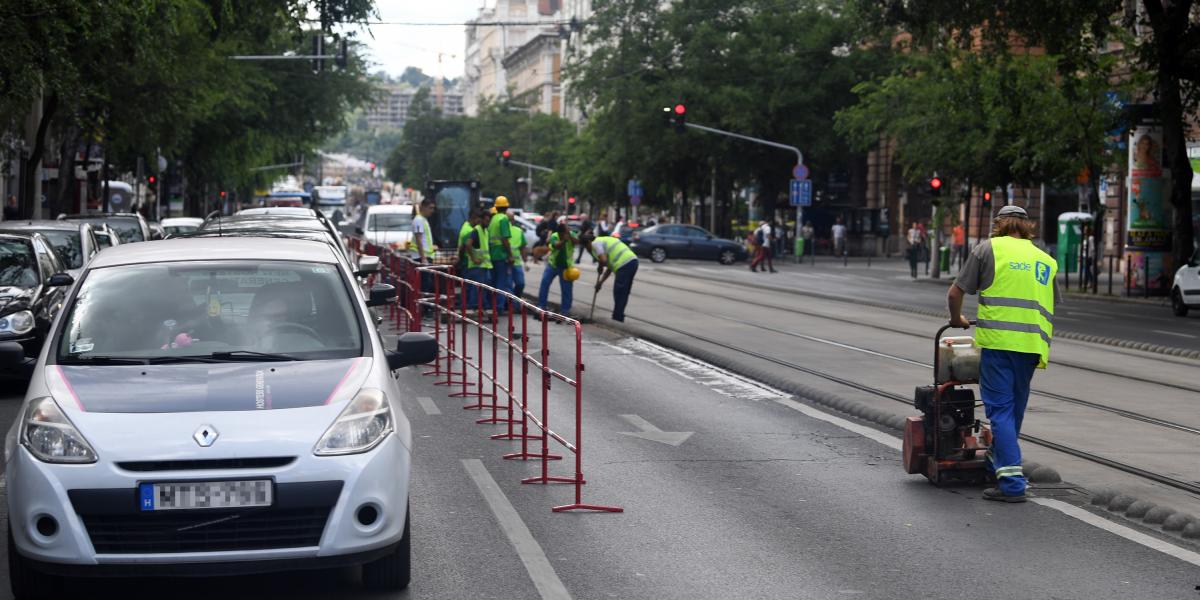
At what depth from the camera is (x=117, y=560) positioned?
20.0 ft

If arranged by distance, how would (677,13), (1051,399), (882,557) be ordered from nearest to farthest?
(882,557) < (1051,399) < (677,13)

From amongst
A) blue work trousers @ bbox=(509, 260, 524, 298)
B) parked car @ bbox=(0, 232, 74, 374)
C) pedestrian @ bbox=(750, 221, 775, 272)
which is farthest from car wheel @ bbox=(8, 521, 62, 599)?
pedestrian @ bbox=(750, 221, 775, 272)

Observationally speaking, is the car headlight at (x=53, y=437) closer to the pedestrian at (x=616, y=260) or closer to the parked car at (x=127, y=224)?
the pedestrian at (x=616, y=260)

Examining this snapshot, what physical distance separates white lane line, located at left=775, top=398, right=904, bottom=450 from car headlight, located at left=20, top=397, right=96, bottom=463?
252 inches

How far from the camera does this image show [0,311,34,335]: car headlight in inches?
560

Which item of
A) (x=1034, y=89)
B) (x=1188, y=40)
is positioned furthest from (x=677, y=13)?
(x=1188, y=40)

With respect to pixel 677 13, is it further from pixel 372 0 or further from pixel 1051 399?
pixel 1051 399

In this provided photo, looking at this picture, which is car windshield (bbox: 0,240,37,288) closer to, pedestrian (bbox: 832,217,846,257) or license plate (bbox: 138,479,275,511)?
license plate (bbox: 138,479,275,511)

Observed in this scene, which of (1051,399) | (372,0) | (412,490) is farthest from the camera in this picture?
(372,0)

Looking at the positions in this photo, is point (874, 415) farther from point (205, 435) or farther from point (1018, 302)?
point (205, 435)

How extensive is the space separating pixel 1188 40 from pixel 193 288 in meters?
26.5

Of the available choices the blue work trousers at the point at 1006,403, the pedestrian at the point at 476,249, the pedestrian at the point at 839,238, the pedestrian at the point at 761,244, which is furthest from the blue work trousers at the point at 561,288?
the pedestrian at the point at 839,238

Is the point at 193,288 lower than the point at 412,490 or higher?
higher

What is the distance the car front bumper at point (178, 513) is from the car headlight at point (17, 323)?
8408mm
